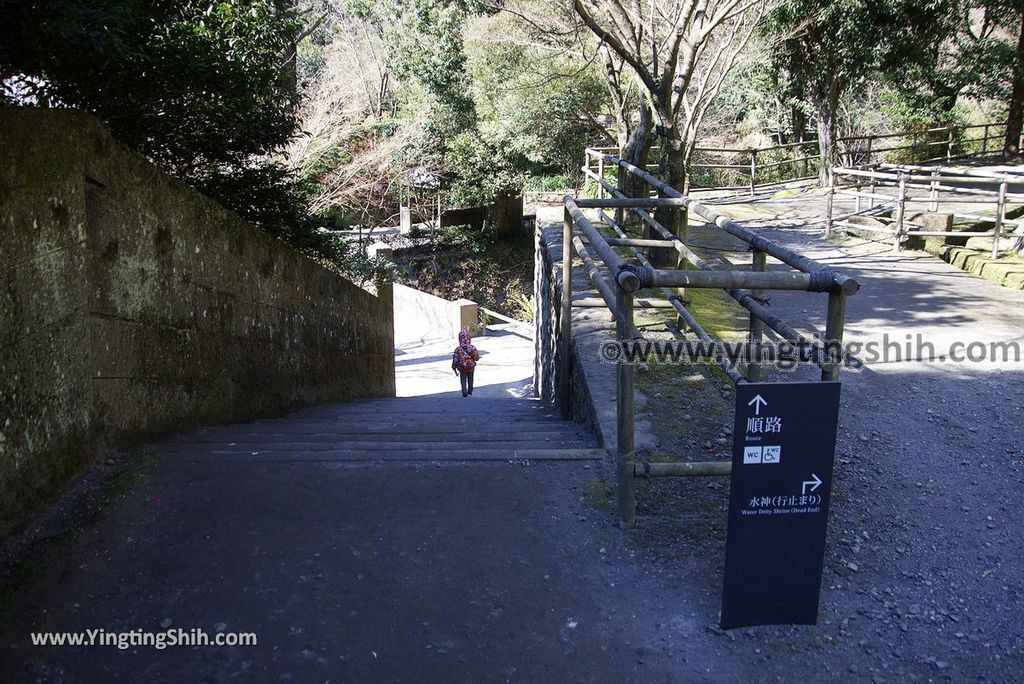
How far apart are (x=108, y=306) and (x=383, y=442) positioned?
5.00ft

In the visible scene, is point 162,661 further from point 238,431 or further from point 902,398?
point 902,398

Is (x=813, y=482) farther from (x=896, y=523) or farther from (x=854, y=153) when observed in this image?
(x=854, y=153)

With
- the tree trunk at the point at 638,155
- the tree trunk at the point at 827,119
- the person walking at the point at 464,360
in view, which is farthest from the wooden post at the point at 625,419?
the tree trunk at the point at 827,119

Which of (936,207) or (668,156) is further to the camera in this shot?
(936,207)

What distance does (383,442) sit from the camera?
4602mm

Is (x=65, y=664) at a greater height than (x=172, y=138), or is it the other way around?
(x=172, y=138)

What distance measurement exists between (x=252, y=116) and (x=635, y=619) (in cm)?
505

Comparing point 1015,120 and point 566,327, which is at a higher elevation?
point 1015,120

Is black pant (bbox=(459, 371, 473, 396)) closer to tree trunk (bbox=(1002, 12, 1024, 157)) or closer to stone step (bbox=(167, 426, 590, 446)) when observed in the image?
stone step (bbox=(167, 426, 590, 446))

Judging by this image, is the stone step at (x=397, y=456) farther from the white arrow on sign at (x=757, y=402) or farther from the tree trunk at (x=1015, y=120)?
the tree trunk at (x=1015, y=120)

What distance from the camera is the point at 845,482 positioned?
13.3ft

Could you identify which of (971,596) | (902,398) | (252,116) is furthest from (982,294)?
(252,116)

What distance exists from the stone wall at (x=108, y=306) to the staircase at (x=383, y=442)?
302mm

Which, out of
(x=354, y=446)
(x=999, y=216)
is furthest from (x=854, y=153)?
(x=354, y=446)
